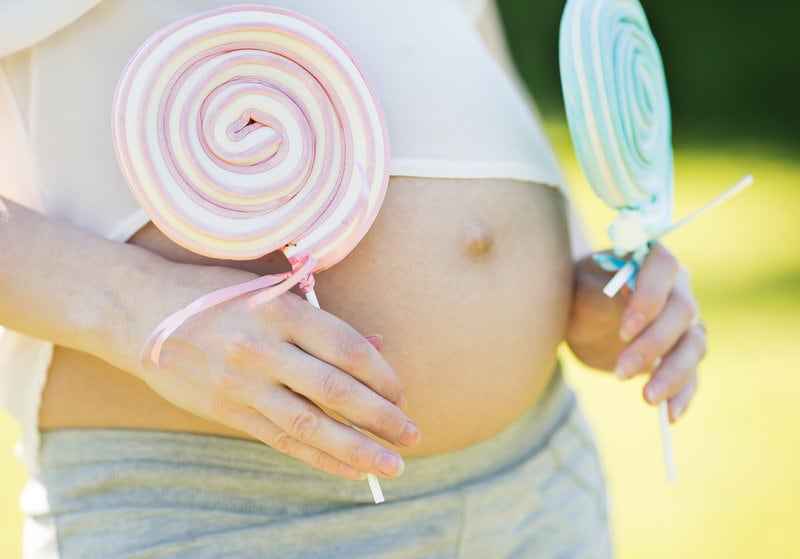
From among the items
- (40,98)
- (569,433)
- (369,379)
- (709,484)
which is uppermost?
(40,98)

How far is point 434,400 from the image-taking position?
118 cm

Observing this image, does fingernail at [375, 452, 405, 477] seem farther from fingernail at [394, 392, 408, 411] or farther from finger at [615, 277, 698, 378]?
finger at [615, 277, 698, 378]

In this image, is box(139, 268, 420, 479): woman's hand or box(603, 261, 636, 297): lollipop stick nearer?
box(139, 268, 420, 479): woman's hand

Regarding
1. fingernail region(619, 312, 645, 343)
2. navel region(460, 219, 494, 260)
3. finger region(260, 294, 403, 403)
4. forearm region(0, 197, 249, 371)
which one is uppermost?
forearm region(0, 197, 249, 371)

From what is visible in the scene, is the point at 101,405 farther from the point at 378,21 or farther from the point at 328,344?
the point at 378,21

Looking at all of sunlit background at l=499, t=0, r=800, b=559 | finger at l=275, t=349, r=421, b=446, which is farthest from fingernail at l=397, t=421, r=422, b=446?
sunlit background at l=499, t=0, r=800, b=559

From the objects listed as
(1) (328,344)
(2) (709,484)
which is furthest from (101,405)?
(2) (709,484)

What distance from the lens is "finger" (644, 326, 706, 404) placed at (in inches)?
50.1

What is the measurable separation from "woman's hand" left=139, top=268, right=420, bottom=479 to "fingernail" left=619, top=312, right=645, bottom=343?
369mm

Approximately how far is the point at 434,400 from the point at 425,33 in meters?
0.44

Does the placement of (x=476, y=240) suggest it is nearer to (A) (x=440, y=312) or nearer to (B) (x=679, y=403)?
(A) (x=440, y=312)

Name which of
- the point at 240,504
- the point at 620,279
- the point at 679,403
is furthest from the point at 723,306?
the point at 240,504

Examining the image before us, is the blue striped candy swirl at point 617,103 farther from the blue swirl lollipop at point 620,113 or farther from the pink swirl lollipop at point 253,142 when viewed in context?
the pink swirl lollipop at point 253,142

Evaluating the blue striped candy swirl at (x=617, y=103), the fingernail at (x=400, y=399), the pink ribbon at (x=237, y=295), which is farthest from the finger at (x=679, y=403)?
the pink ribbon at (x=237, y=295)
